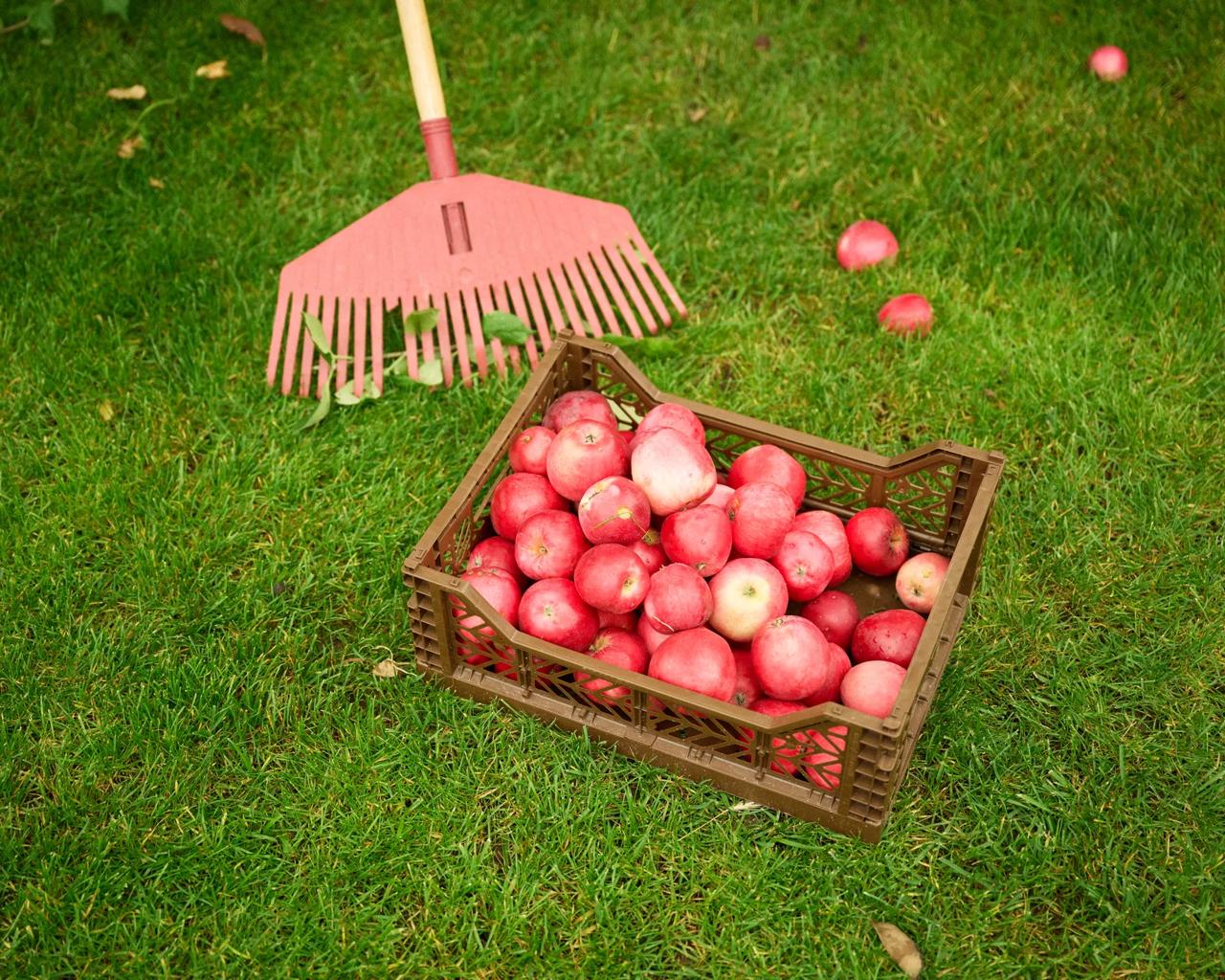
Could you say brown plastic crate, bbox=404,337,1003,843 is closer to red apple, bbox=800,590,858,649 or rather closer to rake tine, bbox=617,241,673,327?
red apple, bbox=800,590,858,649

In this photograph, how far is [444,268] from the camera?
338cm

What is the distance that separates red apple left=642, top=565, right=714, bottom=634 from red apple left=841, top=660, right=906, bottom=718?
327 mm

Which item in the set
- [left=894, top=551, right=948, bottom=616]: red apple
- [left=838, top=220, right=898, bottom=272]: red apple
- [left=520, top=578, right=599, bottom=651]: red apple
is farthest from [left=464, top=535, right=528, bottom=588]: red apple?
[left=838, top=220, right=898, bottom=272]: red apple

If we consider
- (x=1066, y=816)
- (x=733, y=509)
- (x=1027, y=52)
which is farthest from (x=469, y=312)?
(x=1027, y=52)

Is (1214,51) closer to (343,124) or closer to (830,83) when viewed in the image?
(830,83)

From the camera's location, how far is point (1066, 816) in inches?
97.5

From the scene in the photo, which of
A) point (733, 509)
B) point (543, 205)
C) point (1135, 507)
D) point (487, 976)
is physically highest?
point (543, 205)

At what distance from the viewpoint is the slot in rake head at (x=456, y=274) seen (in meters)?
3.31

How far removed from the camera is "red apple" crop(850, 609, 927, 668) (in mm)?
2490

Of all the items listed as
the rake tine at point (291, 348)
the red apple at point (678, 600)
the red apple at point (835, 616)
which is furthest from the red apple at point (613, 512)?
the rake tine at point (291, 348)

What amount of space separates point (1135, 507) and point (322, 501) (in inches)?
82.3

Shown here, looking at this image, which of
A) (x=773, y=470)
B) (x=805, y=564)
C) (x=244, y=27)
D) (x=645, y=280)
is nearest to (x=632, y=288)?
(x=645, y=280)

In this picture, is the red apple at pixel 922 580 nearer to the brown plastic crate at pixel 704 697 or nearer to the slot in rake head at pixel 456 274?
the brown plastic crate at pixel 704 697

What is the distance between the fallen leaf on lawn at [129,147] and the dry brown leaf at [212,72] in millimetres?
354
